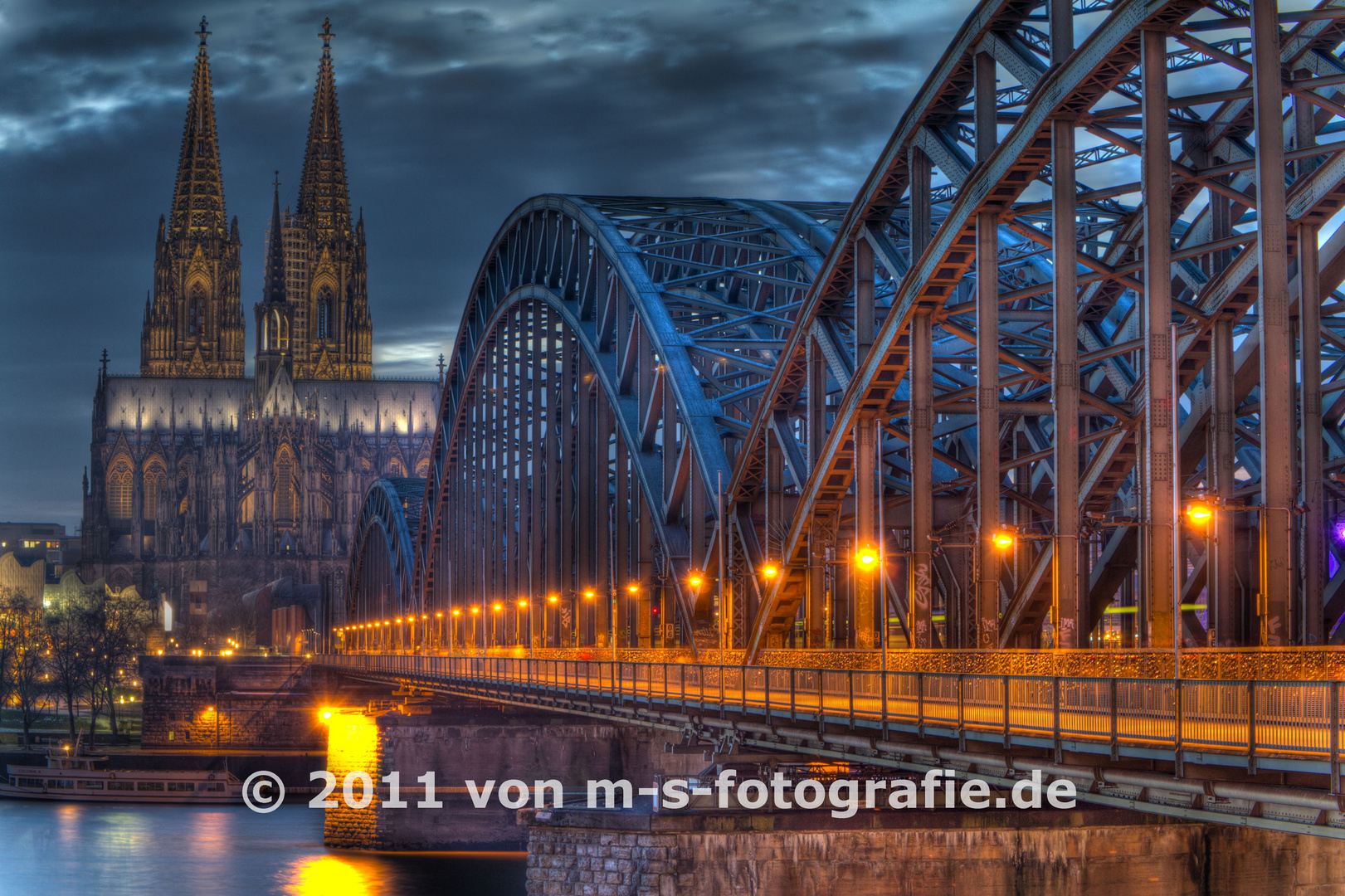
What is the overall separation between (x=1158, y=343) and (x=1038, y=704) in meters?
6.27

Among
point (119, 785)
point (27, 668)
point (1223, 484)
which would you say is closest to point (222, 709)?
point (119, 785)

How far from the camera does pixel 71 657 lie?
15412cm

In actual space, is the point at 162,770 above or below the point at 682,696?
below

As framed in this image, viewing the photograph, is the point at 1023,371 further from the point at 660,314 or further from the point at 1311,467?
the point at 660,314

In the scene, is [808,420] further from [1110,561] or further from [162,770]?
[162,770]

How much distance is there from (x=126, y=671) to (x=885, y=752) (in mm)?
173463

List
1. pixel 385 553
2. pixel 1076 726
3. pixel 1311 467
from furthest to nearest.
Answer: pixel 385 553 → pixel 1311 467 → pixel 1076 726

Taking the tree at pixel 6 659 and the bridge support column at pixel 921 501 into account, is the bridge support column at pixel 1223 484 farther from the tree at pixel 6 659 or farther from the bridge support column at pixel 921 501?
the tree at pixel 6 659

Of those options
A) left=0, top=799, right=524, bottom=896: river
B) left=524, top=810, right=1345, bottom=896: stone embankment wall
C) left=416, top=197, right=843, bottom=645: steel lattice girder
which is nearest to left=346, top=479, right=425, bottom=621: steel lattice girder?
left=0, top=799, right=524, bottom=896: river

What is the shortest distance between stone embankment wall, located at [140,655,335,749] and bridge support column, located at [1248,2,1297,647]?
368 feet

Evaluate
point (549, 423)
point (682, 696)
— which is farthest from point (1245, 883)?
point (549, 423)

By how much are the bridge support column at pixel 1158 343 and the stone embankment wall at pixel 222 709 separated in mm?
108971

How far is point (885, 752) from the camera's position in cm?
3139

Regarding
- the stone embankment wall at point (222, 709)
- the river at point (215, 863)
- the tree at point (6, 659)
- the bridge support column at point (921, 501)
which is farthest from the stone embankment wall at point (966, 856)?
the tree at point (6, 659)
